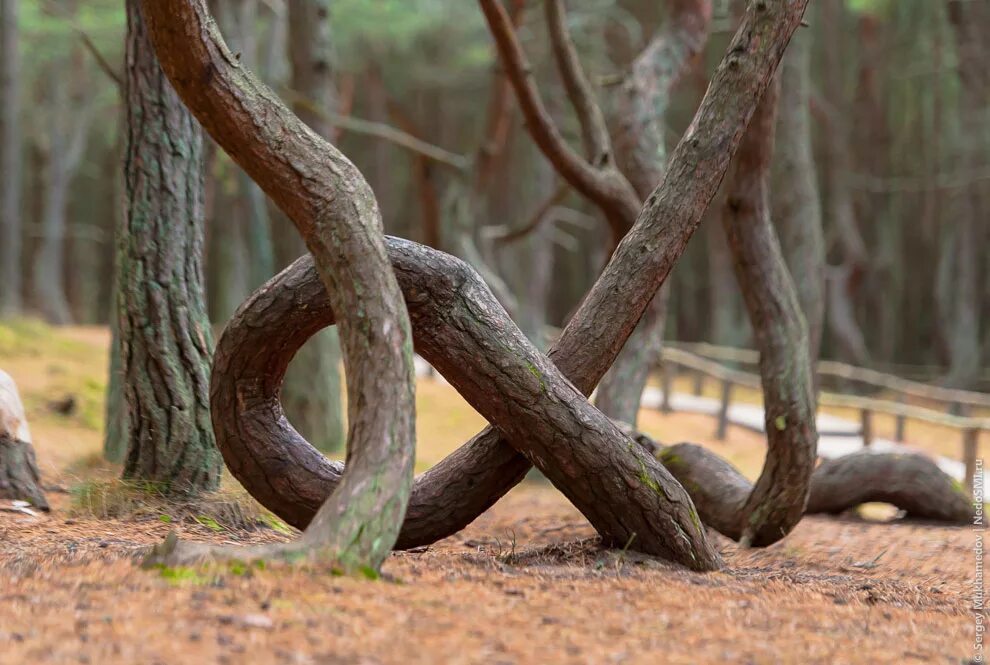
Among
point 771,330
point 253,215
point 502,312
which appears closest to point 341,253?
point 502,312

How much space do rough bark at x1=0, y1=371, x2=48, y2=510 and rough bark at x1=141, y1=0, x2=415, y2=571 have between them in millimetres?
2321

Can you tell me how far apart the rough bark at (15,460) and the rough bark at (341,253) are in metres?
2.32

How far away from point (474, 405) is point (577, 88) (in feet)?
12.4

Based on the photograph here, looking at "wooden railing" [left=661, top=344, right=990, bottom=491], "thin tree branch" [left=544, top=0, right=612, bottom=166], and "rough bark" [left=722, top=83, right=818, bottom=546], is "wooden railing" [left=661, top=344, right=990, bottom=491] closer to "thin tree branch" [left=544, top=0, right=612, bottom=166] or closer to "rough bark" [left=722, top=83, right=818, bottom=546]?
"thin tree branch" [left=544, top=0, right=612, bottom=166]

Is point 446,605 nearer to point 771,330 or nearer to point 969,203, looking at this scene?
point 771,330

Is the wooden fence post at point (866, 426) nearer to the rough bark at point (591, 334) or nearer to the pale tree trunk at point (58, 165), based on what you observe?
the rough bark at point (591, 334)

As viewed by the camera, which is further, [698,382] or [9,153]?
[698,382]

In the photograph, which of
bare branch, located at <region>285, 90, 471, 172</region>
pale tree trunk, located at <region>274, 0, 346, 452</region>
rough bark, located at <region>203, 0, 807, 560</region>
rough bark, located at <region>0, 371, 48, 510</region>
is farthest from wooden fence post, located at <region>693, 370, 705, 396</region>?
rough bark, located at <region>0, 371, 48, 510</region>

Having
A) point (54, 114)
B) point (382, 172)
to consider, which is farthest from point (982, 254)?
point (54, 114)

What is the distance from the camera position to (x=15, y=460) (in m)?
5.10

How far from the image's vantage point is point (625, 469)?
385cm

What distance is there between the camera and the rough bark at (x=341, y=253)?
299 centimetres

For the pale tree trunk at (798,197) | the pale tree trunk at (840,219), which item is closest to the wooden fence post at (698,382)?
the pale tree trunk at (840,219)

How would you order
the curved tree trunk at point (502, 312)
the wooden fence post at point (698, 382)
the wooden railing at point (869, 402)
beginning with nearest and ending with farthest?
the curved tree trunk at point (502, 312) → the wooden railing at point (869, 402) → the wooden fence post at point (698, 382)
